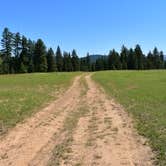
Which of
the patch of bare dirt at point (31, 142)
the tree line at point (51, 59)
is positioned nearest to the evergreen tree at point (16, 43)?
the tree line at point (51, 59)

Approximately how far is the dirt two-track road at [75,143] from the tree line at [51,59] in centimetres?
7933

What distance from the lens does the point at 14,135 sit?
455 inches

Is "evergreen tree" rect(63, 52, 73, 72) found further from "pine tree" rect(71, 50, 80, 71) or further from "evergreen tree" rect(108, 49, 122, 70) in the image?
"evergreen tree" rect(108, 49, 122, 70)

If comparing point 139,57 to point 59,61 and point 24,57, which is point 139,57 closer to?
point 59,61

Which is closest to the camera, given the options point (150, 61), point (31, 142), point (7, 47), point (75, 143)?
point (75, 143)

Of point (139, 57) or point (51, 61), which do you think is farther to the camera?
point (139, 57)

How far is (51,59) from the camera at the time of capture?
111 metres

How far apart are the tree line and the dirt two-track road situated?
260 ft

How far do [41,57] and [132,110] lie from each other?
8982cm

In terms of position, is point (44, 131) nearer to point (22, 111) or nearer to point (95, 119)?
point (95, 119)

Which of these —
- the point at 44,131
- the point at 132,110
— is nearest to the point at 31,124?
the point at 44,131

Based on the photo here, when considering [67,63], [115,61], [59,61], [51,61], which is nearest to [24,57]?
[51,61]

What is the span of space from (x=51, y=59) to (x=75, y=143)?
333 ft

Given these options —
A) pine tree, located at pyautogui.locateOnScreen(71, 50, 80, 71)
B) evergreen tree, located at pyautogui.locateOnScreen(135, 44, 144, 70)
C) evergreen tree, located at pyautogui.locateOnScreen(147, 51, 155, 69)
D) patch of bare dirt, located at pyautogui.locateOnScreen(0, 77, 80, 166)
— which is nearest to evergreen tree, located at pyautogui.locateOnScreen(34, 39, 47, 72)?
pine tree, located at pyautogui.locateOnScreen(71, 50, 80, 71)
